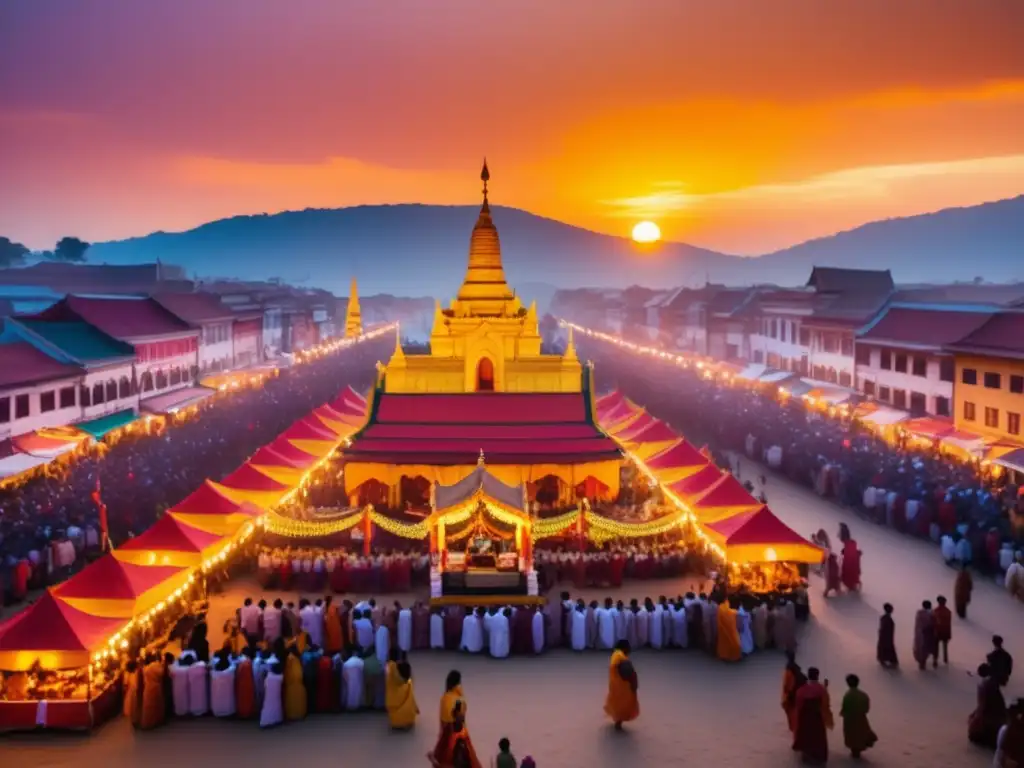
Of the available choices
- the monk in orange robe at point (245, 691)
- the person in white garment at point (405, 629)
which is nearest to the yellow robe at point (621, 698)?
the person in white garment at point (405, 629)

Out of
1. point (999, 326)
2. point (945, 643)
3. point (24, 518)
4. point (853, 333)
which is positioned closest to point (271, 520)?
point (24, 518)

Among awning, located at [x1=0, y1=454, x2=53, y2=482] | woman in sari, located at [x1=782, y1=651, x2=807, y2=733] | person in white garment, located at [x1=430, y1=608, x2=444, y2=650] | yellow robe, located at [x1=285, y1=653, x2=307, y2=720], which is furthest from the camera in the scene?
awning, located at [x1=0, y1=454, x2=53, y2=482]

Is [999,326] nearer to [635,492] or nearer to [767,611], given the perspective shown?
[635,492]

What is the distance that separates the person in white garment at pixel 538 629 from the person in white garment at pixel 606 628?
45.8 inches

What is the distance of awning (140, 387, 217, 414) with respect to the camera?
42.8 m

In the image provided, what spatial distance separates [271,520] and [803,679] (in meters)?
14.2

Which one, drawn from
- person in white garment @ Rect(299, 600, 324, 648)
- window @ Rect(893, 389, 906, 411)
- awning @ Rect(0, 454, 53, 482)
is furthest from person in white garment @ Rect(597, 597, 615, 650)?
window @ Rect(893, 389, 906, 411)

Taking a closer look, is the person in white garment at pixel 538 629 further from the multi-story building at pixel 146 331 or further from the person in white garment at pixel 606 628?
the multi-story building at pixel 146 331

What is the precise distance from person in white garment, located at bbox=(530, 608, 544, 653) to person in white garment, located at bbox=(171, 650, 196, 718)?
6.43m

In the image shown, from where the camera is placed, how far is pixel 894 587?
22.1m

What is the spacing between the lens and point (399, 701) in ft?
49.3

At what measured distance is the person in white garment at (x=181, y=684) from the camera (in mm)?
15523

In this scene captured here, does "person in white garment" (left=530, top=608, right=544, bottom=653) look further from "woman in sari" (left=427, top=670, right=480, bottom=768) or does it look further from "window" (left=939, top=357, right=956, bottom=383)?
"window" (left=939, top=357, right=956, bottom=383)

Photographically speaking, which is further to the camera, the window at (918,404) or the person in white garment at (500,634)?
the window at (918,404)
